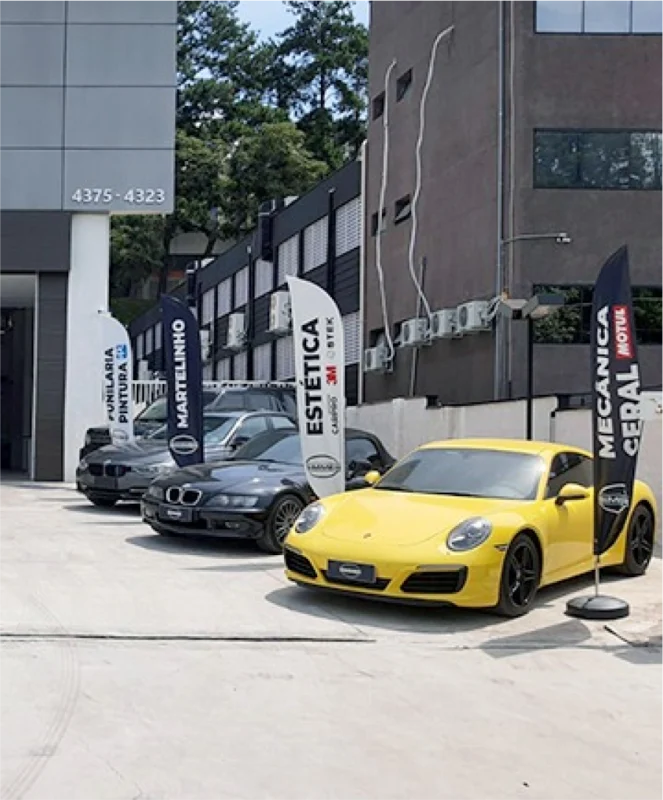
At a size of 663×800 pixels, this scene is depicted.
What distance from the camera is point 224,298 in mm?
41125

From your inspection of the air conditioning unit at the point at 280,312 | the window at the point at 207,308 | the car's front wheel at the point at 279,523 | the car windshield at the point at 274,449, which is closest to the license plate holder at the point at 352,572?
the car's front wheel at the point at 279,523

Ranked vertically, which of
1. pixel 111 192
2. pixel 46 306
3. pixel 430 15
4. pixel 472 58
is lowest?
pixel 46 306

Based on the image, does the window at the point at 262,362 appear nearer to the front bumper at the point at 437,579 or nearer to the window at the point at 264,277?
the window at the point at 264,277

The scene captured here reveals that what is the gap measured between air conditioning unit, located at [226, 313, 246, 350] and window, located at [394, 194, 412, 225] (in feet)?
42.7

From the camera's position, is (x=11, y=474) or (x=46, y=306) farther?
(x=11, y=474)

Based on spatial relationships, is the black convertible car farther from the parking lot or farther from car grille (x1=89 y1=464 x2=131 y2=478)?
car grille (x1=89 y1=464 x2=131 y2=478)

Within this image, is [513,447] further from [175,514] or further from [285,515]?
[175,514]

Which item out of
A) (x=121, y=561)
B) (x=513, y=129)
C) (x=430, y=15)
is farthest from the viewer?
(x=430, y=15)

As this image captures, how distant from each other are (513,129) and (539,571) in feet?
46.6

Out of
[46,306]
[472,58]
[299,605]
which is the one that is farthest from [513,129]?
[299,605]

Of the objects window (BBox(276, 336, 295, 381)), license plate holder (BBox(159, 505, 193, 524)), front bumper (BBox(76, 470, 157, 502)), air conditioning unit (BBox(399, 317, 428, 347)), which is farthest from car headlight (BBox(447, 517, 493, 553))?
window (BBox(276, 336, 295, 381))

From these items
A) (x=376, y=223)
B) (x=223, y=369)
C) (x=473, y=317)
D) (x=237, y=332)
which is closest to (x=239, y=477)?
(x=473, y=317)

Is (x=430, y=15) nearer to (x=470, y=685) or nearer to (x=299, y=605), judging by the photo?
(x=299, y=605)

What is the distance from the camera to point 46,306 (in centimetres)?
2109
